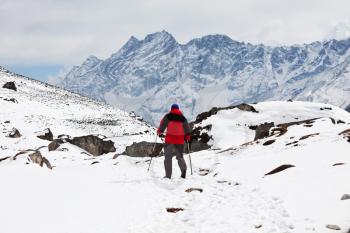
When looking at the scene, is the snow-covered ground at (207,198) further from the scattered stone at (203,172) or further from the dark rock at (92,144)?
the dark rock at (92,144)

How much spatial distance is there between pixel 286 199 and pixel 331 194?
1.24 m

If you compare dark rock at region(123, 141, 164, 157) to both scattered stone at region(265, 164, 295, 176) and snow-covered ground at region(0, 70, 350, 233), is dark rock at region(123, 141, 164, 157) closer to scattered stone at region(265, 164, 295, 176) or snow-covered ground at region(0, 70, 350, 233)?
snow-covered ground at region(0, 70, 350, 233)

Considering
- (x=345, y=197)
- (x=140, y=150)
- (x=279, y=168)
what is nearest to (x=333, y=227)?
(x=345, y=197)

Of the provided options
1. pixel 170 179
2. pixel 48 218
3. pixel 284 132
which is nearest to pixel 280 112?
pixel 284 132

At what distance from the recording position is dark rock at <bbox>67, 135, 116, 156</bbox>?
5006cm

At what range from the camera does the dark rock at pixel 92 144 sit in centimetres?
5006

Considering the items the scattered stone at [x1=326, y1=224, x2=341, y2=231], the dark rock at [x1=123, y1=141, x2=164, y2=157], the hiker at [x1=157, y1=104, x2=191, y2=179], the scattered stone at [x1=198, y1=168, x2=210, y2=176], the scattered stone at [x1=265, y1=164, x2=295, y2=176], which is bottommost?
the dark rock at [x1=123, y1=141, x2=164, y2=157]

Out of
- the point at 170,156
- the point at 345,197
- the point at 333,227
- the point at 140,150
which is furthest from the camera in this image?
the point at 140,150

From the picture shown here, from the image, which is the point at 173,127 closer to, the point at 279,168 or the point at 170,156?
the point at 170,156

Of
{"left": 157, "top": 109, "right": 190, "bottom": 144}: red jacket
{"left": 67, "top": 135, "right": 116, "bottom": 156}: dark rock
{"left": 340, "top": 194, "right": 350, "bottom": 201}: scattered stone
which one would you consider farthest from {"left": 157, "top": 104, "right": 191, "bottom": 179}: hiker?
{"left": 67, "top": 135, "right": 116, "bottom": 156}: dark rock

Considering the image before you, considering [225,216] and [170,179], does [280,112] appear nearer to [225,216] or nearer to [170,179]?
[170,179]

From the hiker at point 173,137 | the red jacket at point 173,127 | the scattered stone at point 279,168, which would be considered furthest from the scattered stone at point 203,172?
the scattered stone at point 279,168

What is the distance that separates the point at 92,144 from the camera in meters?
51.2

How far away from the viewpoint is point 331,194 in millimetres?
10234
